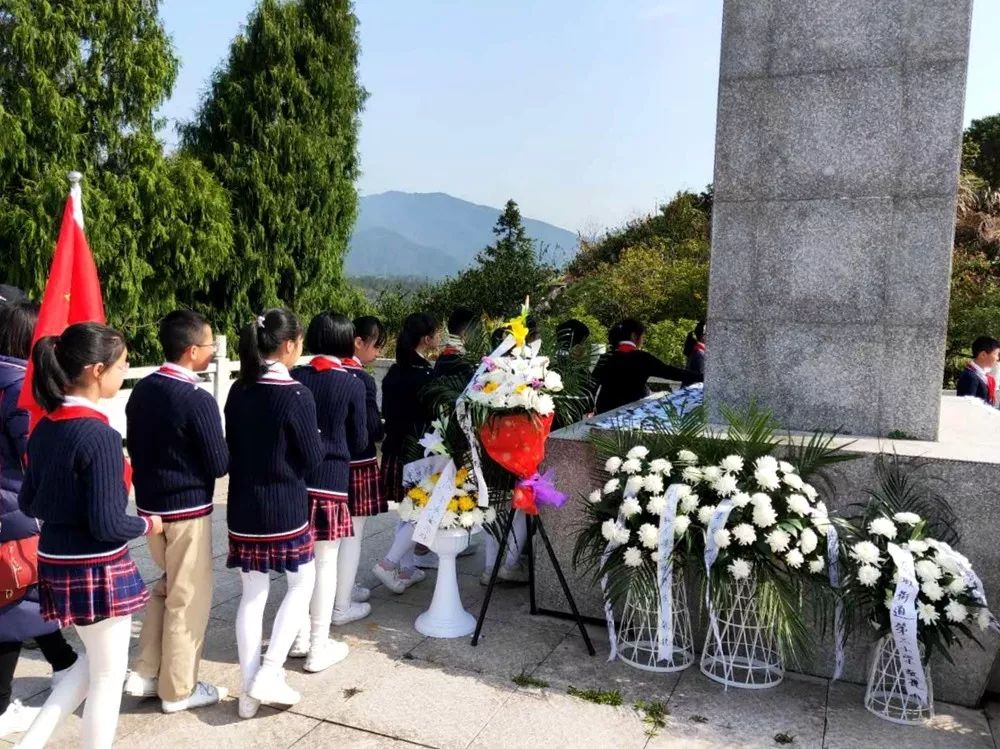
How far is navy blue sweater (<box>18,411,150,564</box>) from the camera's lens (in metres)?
2.56

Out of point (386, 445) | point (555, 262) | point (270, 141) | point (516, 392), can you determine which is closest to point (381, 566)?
point (386, 445)

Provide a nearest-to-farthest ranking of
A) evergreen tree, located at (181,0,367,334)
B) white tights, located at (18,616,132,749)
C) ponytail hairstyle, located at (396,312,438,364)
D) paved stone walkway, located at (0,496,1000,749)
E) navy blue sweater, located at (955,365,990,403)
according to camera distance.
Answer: white tights, located at (18,616,132,749) < paved stone walkway, located at (0,496,1000,749) < ponytail hairstyle, located at (396,312,438,364) < navy blue sweater, located at (955,365,990,403) < evergreen tree, located at (181,0,367,334)

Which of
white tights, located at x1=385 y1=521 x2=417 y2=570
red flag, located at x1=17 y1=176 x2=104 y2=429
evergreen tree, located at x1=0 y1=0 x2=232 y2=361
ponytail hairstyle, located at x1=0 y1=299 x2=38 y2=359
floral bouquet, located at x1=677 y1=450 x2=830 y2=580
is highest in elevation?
evergreen tree, located at x1=0 y1=0 x2=232 y2=361

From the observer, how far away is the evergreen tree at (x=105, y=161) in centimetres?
912

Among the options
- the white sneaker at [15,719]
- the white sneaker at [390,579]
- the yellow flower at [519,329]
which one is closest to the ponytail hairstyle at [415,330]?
the yellow flower at [519,329]

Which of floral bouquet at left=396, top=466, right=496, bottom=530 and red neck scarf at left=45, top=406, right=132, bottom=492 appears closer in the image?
red neck scarf at left=45, top=406, right=132, bottom=492

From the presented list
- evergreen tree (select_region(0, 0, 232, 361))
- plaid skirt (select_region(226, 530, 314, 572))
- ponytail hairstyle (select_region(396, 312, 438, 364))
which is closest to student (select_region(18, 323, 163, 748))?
plaid skirt (select_region(226, 530, 314, 572))

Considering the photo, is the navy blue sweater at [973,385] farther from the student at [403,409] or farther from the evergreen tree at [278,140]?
the evergreen tree at [278,140]

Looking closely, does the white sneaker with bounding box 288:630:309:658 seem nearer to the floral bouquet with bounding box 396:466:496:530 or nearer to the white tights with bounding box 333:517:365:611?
the white tights with bounding box 333:517:365:611

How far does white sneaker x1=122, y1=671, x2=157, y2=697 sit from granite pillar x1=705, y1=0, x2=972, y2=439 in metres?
3.19

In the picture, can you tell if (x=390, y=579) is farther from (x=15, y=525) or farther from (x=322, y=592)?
(x=15, y=525)

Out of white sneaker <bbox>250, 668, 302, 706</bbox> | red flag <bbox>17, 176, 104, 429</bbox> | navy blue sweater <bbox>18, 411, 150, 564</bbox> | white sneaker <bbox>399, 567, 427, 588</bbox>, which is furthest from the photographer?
white sneaker <bbox>399, 567, 427, 588</bbox>

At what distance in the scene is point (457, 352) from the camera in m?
4.99

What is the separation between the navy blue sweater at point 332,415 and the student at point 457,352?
2.91 ft
